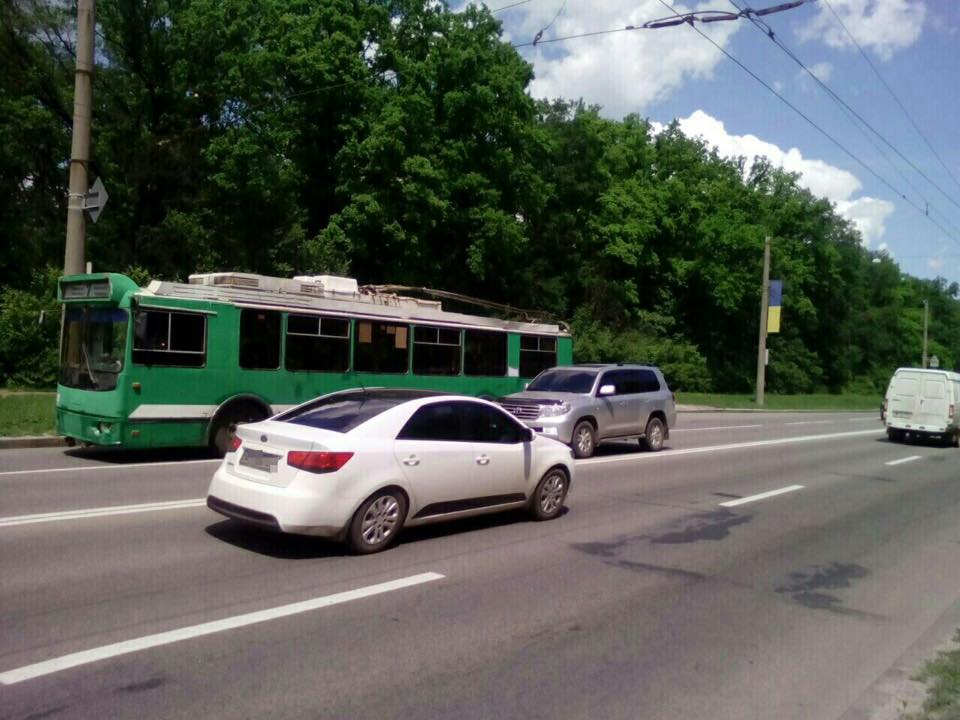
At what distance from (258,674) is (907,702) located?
3882 mm

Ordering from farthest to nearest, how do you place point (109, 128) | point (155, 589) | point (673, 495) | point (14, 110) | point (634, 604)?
1. point (109, 128)
2. point (14, 110)
3. point (673, 495)
4. point (634, 604)
5. point (155, 589)

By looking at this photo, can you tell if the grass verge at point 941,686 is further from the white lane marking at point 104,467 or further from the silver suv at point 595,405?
the white lane marking at point 104,467

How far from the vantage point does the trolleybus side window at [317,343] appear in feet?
50.4

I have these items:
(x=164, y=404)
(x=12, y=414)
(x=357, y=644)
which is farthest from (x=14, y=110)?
(x=357, y=644)

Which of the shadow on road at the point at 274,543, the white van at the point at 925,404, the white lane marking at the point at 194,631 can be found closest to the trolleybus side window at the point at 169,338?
the shadow on road at the point at 274,543

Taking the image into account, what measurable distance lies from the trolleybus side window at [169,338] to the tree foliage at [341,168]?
13713 mm

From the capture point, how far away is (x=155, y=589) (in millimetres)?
6520

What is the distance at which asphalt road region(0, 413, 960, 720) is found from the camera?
489 centimetres

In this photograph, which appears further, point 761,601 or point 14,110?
point 14,110

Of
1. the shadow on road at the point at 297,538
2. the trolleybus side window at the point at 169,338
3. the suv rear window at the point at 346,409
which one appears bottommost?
the shadow on road at the point at 297,538

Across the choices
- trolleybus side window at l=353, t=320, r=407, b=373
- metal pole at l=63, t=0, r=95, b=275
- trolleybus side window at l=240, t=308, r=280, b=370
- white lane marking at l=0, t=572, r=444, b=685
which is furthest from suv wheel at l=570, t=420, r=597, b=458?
metal pole at l=63, t=0, r=95, b=275

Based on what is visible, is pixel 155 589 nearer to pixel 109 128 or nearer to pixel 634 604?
pixel 634 604

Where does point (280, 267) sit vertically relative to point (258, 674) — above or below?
above

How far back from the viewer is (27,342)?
25000mm
